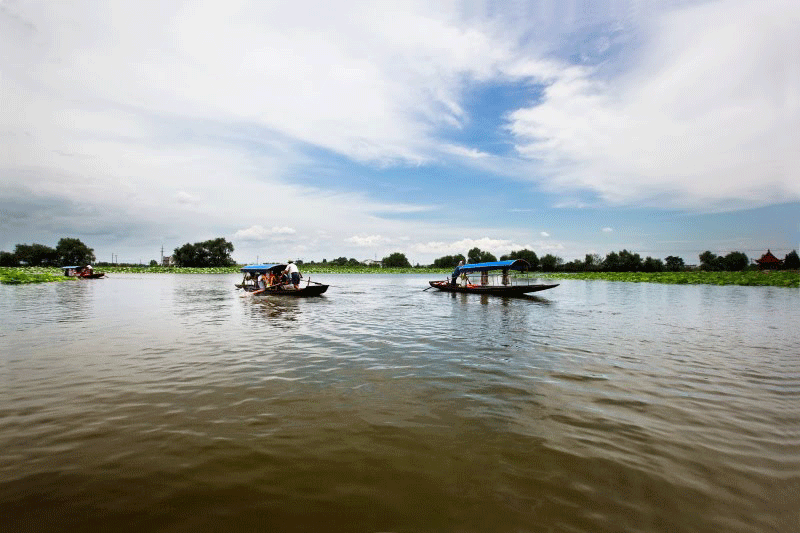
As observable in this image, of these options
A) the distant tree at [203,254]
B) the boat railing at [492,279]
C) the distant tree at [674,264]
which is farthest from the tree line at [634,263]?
the distant tree at [203,254]

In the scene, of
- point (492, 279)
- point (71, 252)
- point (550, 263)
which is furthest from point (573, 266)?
point (71, 252)

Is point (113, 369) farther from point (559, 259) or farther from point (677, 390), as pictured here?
point (559, 259)

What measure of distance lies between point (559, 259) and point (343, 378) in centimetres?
11738

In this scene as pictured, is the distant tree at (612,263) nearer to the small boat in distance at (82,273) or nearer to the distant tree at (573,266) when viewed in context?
the distant tree at (573,266)

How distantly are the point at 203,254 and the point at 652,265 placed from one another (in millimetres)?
128344

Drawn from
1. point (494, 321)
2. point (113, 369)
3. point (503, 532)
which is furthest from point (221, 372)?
point (494, 321)

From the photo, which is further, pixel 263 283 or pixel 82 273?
pixel 82 273

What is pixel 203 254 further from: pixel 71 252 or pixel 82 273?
pixel 82 273

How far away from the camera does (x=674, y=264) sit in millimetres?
92938

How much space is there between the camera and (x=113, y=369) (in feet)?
25.8

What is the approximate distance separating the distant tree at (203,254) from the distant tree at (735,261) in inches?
5362

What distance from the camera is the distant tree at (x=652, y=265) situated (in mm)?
87250

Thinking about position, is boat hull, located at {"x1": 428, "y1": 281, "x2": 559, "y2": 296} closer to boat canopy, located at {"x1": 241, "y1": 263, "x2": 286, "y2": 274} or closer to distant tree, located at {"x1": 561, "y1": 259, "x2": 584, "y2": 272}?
boat canopy, located at {"x1": 241, "y1": 263, "x2": 286, "y2": 274}

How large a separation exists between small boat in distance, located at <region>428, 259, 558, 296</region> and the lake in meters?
16.4
